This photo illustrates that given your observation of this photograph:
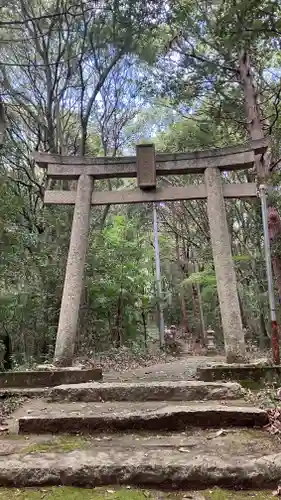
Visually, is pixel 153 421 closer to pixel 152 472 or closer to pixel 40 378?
pixel 152 472

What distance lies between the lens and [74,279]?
22.9 ft

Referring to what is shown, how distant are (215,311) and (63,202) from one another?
578 inches

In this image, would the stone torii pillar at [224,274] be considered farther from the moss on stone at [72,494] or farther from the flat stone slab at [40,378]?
the moss on stone at [72,494]

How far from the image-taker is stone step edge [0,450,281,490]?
282cm

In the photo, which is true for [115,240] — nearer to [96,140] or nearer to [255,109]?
[96,140]

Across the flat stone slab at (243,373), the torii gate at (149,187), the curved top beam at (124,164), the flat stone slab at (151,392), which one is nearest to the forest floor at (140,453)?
the flat stone slab at (151,392)

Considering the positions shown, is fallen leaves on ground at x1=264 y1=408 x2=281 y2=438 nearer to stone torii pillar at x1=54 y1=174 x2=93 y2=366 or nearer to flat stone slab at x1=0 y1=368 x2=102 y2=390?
flat stone slab at x1=0 y1=368 x2=102 y2=390

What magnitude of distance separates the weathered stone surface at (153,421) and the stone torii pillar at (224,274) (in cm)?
255

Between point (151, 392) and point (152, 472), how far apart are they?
2092 millimetres

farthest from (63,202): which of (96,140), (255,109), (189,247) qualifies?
(189,247)

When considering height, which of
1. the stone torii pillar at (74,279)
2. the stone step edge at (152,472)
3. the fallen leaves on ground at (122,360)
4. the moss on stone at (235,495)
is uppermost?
the stone torii pillar at (74,279)

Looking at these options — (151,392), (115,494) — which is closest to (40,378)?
(151,392)

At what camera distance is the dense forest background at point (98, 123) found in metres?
9.98

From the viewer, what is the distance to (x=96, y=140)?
15.1 m
